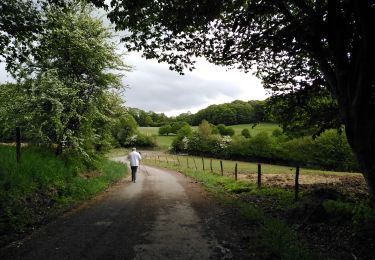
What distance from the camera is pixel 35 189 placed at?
1290 cm

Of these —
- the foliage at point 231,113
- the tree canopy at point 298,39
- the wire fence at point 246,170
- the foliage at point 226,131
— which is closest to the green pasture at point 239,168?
the wire fence at point 246,170

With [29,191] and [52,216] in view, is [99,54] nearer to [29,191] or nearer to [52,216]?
[29,191]

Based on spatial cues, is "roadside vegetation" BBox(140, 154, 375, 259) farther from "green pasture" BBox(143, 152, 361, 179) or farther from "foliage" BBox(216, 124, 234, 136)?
"foliage" BBox(216, 124, 234, 136)

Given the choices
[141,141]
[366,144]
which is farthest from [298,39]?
[141,141]

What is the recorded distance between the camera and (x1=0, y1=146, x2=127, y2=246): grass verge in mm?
9672

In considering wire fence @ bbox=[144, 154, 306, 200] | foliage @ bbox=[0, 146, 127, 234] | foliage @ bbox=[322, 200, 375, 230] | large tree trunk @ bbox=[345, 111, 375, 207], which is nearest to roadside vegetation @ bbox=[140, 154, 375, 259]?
foliage @ bbox=[322, 200, 375, 230]

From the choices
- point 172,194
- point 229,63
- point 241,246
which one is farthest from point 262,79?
point 241,246

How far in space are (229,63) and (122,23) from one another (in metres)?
6.78

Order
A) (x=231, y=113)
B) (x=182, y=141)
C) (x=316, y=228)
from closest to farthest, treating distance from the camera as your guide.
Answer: (x=316, y=228)
(x=182, y=141)
(x=231, y=113)

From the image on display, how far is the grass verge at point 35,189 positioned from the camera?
9.67m

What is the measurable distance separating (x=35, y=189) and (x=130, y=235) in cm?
584

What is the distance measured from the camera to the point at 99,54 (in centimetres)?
2006

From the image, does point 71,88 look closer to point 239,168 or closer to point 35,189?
point 35,189

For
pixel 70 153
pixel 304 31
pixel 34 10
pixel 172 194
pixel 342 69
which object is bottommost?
pixel 172 194
